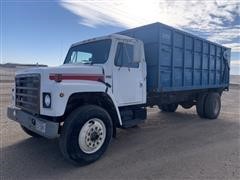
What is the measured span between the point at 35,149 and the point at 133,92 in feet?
8.34

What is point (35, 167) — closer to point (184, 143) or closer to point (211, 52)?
point (184, 143)

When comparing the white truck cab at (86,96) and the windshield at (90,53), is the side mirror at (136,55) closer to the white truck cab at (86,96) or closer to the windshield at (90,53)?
the white truck cab at (86,96)

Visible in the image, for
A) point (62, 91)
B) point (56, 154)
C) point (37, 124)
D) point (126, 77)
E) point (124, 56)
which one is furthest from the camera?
point (126, 77)

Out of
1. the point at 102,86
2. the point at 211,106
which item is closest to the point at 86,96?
the point at 102,86

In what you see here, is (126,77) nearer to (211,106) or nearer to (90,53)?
(90,53)

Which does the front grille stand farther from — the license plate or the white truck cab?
the license plate

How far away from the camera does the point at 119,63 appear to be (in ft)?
16.7

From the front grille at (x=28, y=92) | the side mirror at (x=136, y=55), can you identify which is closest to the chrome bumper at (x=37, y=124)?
the front grille at (x=28, y=92)

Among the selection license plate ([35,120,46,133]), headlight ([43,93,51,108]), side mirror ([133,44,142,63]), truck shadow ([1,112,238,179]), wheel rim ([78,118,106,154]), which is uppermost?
side mirror ([133,44,142,63])

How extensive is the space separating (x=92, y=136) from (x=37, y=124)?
3.38ft

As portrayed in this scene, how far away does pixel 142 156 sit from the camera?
4.66 meters

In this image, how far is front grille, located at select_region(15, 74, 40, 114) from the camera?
13.7 feet

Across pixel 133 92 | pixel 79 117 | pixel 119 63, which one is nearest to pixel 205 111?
pixel 133 92

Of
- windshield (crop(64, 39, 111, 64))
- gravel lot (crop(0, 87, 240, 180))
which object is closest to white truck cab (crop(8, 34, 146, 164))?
windshield (crop(64, 39, 111, 64))
